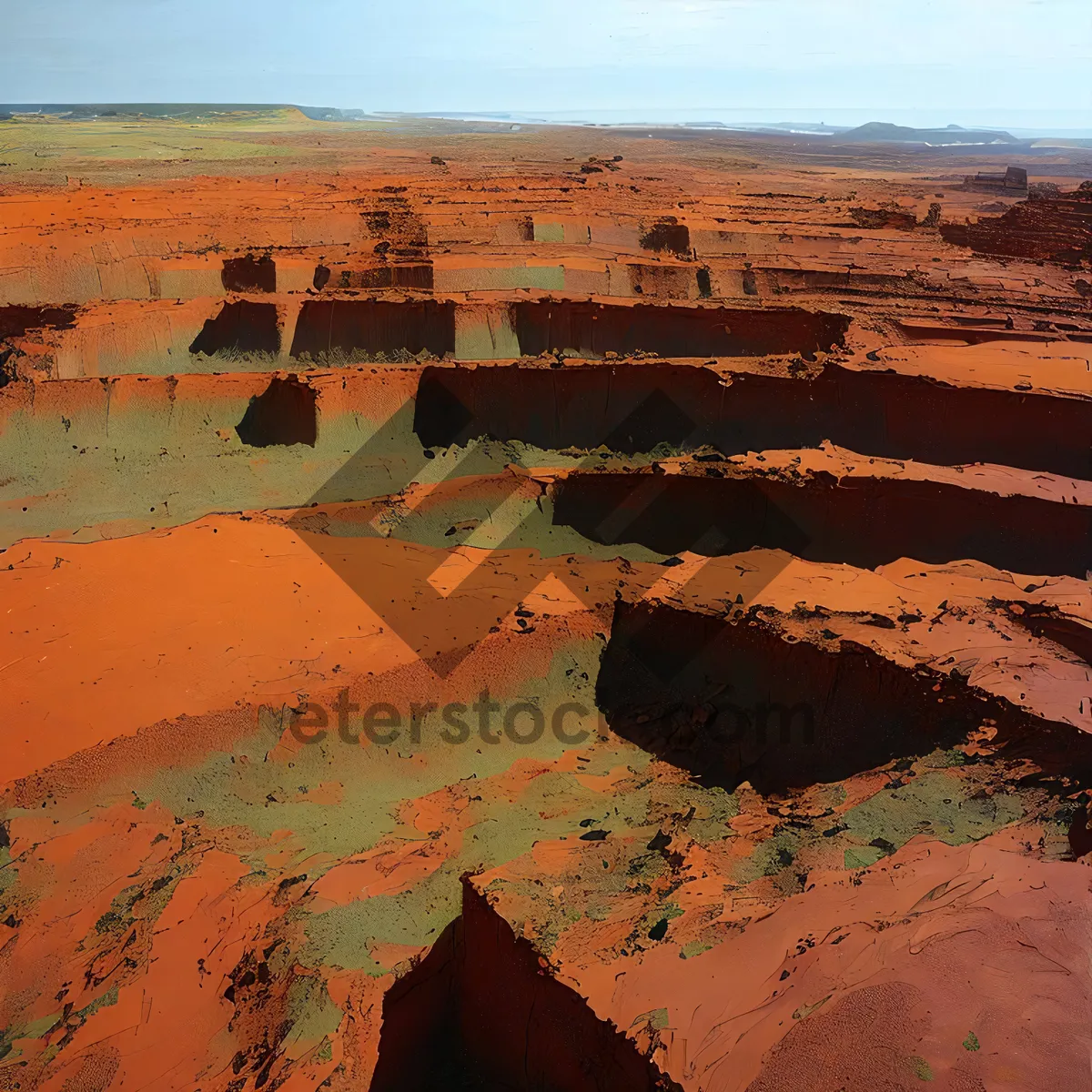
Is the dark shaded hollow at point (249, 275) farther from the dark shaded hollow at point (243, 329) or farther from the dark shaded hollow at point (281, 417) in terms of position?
the dark shaded hollow at point (281, 417)

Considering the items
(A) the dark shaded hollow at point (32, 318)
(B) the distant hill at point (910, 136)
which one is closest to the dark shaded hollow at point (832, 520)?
(A) the dark shaded hollow at point (32, 318)

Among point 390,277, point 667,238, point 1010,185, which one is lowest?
point 390,277

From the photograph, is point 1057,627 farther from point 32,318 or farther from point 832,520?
point 32,318

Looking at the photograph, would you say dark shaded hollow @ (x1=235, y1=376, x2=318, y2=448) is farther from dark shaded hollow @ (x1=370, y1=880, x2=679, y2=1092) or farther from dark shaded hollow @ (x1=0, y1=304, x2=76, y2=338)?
dark shaded hollow @ (x1=370, y1=880, x2=679, y2=1092)

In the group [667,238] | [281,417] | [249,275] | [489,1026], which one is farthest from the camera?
[667,238]

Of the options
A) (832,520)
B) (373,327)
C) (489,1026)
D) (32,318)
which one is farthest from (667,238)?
(489,1026)

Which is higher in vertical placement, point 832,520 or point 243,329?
point 243,329

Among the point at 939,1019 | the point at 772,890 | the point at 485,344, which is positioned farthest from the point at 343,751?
the point at 485,344
